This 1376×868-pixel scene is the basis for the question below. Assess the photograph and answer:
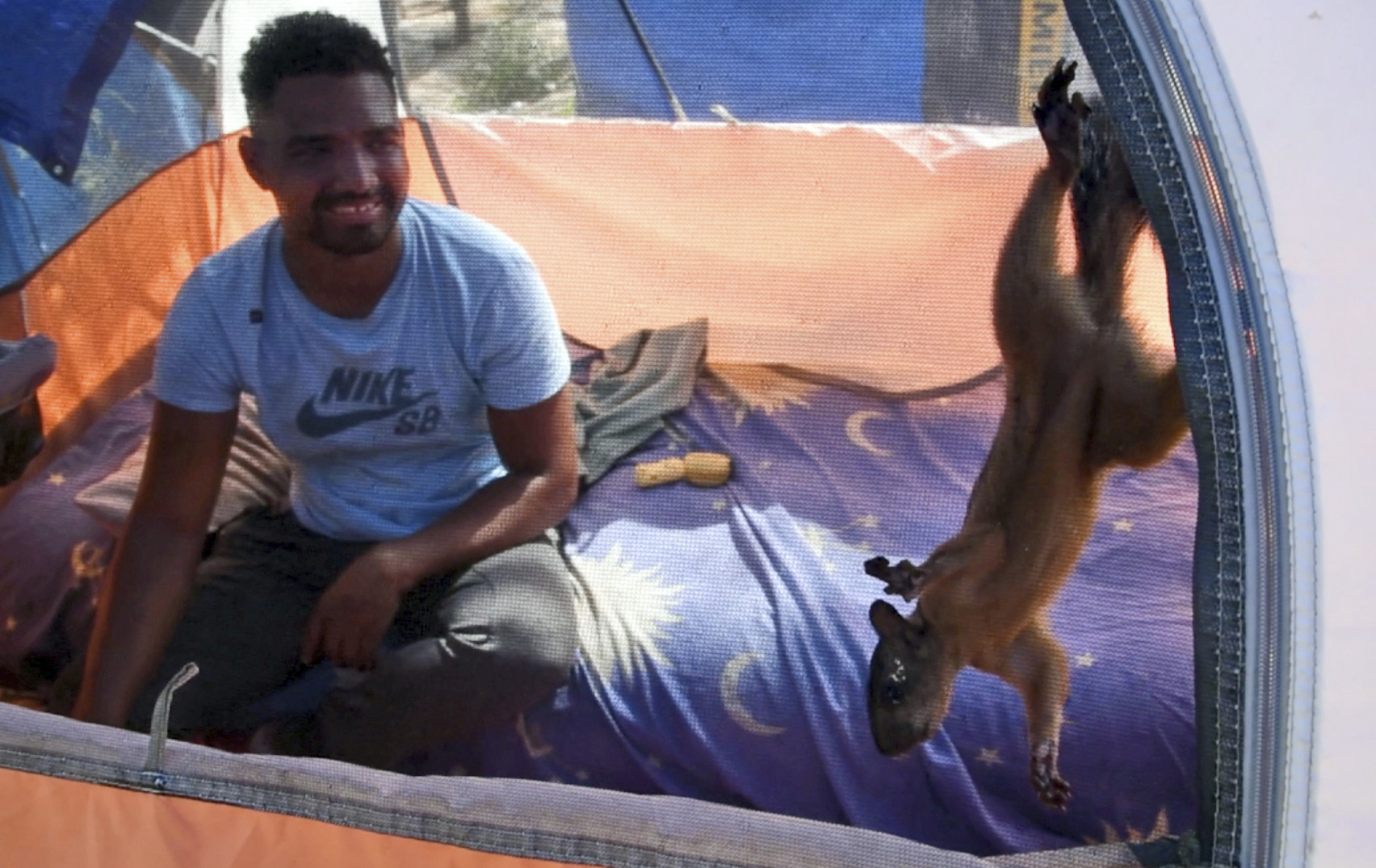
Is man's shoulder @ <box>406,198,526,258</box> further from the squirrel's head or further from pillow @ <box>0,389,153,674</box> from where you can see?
the squirrel's head

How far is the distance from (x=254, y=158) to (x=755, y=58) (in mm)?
475

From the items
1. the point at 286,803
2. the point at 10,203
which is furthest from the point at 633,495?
the point at 10,203

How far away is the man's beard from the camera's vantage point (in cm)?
106

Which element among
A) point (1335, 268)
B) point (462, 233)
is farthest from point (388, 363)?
point (1335, 268)

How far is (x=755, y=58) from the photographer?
3.26 feet

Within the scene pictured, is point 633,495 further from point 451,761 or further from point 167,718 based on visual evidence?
point 167,718

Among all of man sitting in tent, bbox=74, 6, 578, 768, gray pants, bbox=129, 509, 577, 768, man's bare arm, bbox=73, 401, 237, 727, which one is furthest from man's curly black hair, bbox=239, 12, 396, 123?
gray pants, bbox=129, 509, 577, 768

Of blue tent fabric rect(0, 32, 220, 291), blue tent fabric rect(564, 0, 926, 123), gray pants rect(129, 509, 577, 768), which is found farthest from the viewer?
blue tent fabric rect(0, 32, 220, 291)

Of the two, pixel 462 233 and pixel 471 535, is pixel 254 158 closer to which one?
pixel 462 233

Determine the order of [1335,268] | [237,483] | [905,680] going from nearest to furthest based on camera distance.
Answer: [1335,268] < [905,680] < [237,483]

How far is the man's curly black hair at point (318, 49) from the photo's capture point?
105 centimetres

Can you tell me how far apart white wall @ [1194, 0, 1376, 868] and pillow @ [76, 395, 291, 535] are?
2.93 ft

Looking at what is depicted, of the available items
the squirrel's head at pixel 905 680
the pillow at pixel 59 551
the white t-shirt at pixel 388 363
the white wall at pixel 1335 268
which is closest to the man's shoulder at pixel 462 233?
the white t-shirt at pixel 388 363

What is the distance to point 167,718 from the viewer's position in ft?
3.65
